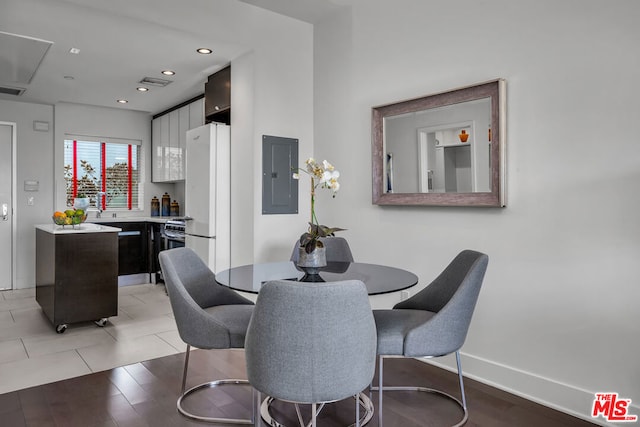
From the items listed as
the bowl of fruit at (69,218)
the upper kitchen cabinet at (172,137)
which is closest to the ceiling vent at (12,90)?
the upper kitchen cabinet at (172,137)

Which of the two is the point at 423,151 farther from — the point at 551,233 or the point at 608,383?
the point at 608,383

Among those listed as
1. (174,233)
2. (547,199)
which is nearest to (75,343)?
(174,233)

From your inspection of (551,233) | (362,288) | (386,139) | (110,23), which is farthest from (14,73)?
(551,233)

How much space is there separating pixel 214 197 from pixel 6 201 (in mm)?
3326

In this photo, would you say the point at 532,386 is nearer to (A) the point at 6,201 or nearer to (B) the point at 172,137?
(B) the point at 172,137

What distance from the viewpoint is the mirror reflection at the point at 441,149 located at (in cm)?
272

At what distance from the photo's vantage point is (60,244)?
12.1ft

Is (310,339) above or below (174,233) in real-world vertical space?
below

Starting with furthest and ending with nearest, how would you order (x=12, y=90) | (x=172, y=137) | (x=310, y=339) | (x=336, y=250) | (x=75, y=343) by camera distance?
(x=172, y=137), (x=12, y=90), (x=75, y=343), (x=336, y=250), (x=310, y=339)

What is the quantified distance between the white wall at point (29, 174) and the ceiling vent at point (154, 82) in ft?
6.14

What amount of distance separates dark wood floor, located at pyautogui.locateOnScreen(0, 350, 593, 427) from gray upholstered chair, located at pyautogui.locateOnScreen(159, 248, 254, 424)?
0.42 ft

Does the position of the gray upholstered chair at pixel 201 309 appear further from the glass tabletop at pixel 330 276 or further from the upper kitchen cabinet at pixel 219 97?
the upper kitchen cabinet at pixel 219 97

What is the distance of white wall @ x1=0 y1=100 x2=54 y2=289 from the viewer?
5.62m

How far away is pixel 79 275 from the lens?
3773mm
